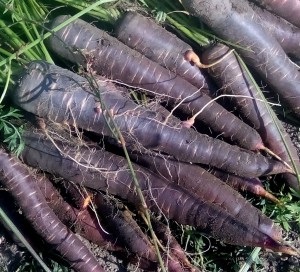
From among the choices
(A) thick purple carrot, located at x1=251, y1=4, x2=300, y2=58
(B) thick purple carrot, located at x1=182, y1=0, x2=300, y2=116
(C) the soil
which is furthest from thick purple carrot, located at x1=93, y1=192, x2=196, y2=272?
(A) thick purple carrot, located at x1=251, y1=4, x2=300, y2=58

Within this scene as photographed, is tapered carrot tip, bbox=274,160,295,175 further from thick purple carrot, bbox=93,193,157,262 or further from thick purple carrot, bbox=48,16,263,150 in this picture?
thick purple carrot, bbox=93,193,157,262

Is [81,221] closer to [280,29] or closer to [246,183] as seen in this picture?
[246,183]

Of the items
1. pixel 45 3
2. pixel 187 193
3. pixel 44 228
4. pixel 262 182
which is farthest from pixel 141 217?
pixel 45 3

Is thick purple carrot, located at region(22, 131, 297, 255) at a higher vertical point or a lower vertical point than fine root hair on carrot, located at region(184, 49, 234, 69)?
lower

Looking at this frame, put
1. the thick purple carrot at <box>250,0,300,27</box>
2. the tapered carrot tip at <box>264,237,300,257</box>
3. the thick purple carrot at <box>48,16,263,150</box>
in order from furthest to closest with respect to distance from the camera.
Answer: the thick purple carrot at <box>250,0,300,27</box> < the thick purple carrot at <box>48,16,263,150</box> < the tapered carrot tip at <box>264,237,300,257</box>

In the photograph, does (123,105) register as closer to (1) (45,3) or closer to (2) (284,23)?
(1) (45,3)

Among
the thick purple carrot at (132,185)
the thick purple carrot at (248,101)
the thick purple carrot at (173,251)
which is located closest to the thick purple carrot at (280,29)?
the thick purple carrot at (248,101)

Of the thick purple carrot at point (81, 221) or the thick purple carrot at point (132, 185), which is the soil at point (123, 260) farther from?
the thick purple carrot at point (132, 185)

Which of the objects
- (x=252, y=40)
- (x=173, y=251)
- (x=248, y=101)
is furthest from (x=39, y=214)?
(x=252, y=40)
